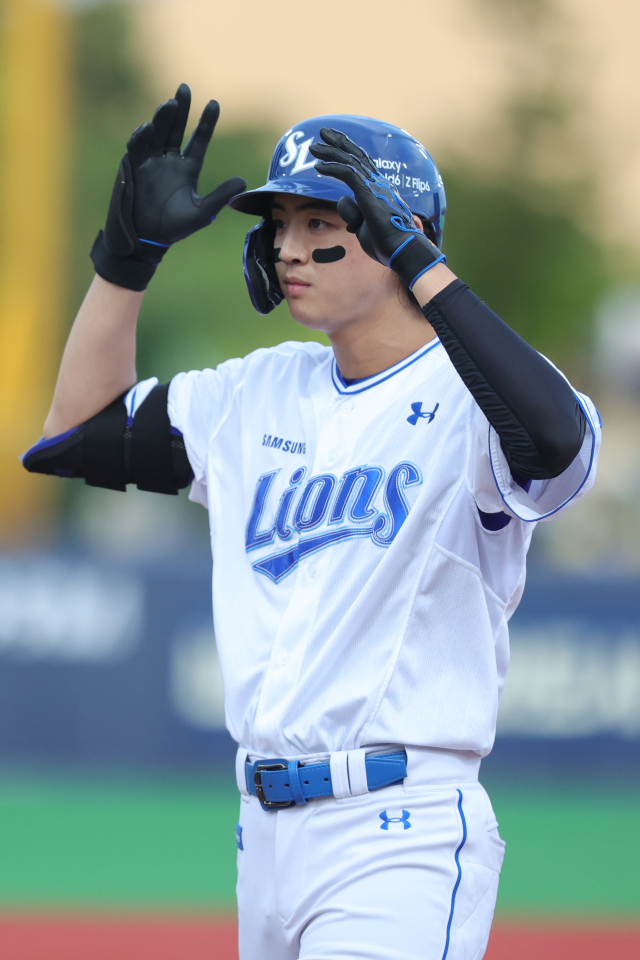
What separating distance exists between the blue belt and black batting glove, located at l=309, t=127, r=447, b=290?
98cm

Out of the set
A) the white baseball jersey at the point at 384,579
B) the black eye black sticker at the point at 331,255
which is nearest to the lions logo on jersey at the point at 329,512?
the white baseball jersey at the point at 384,579

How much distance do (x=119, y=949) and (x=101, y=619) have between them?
9.47 feet

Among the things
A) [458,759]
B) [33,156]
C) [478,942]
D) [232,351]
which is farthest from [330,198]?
[232,351]

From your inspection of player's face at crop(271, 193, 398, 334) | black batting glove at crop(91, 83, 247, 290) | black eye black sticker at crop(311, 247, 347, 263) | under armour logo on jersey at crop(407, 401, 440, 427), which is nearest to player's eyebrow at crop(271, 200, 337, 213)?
player's face at crop(271, 193, 398, 334)

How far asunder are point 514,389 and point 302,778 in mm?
938

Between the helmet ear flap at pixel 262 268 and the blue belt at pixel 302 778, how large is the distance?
44.9 inches

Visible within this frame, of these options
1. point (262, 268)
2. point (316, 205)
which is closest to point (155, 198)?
point (262, 268)

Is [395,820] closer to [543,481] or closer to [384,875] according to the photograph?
[384,875]

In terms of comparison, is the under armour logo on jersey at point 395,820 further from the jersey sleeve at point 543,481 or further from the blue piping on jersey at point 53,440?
the blue piping on jersey at point 53,440

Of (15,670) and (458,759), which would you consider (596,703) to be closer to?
(15,670)

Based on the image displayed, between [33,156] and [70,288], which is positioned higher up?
[33,156]

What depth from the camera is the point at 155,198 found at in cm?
296

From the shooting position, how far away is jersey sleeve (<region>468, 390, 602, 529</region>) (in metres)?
2.22

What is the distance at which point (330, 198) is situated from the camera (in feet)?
8.71
